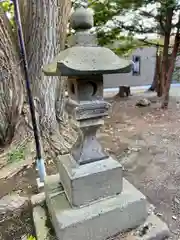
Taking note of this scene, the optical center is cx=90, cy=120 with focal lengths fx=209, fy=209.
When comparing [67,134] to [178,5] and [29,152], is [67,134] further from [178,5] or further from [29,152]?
[178,5]

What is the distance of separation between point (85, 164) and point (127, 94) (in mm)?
6865

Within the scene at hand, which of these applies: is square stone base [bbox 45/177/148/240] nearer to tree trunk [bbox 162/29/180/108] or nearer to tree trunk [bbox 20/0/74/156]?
tree trunk [bbox 20/0/74/156]

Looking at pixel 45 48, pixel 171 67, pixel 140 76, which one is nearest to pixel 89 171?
pixel 45 48

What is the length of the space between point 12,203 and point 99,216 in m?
1.14

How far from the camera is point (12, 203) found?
2.21 m

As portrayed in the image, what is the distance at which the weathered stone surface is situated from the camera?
6.97 ft

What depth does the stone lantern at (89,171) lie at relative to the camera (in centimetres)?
136

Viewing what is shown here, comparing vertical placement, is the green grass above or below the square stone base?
below

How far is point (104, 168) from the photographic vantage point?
1.58 m

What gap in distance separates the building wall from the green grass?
341 inches

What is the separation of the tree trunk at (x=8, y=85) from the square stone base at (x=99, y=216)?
1833 millimetres

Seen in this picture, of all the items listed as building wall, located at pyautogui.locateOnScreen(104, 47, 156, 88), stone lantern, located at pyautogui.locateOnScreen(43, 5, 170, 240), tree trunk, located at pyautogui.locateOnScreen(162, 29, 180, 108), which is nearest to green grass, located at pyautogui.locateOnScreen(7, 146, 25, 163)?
stone lantern, located at pyautogui.locateOnScreen(43, 5, 170, 240)

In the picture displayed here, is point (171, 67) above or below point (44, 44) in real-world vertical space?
below

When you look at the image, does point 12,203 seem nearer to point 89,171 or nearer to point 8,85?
point 89,171
